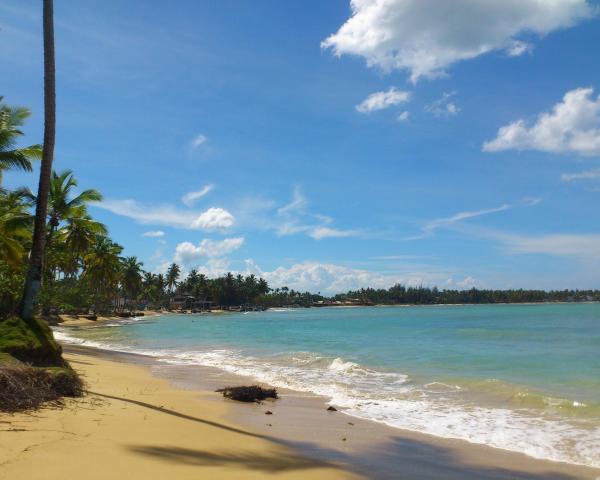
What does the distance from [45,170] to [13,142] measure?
7723mm

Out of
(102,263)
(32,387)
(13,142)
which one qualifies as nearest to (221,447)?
(32,387)

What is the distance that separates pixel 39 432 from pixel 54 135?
7808 millimetres

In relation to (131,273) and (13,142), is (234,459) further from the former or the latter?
(131,273)

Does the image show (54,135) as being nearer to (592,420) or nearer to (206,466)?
(206,466)

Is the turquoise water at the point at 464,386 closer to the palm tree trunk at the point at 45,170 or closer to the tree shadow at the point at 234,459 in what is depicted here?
the tree shadow at the point at 234,459

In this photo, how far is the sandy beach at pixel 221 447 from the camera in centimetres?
524

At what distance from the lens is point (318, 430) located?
347 inches

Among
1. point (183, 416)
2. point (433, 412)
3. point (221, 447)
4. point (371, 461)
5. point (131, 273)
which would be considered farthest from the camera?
point (131, 273)

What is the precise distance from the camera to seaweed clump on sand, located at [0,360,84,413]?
21.4 ft

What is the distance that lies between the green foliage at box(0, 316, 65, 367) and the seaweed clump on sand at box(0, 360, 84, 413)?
4.77 feet

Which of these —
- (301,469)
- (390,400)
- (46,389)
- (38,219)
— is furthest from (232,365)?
(301,469)

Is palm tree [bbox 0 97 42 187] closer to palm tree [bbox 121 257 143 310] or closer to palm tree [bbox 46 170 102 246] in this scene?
palm tree [bbox 46 170 102 246]

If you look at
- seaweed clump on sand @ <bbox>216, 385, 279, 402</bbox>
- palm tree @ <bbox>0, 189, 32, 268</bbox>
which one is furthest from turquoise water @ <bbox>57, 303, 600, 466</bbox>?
palm tree @ <bbox>0, 189, 32, 268</bbox>

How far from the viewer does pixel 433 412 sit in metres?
10.9
